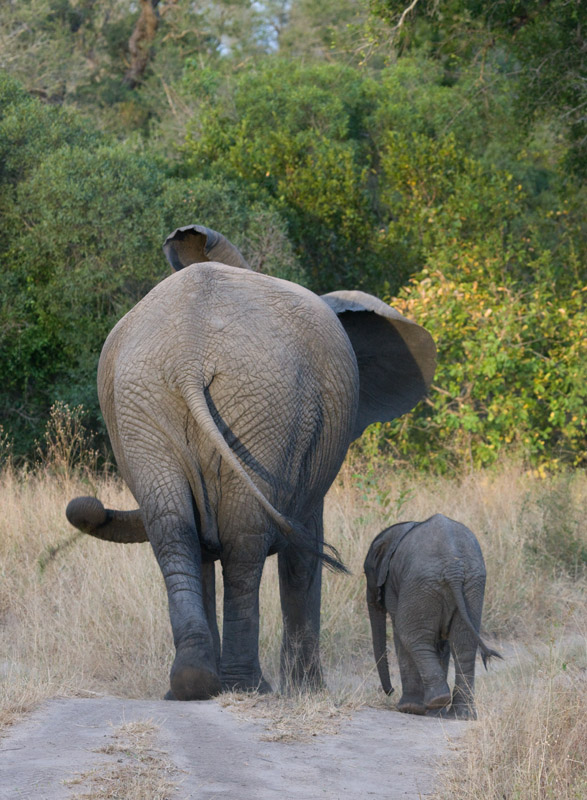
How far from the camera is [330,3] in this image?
2825cm

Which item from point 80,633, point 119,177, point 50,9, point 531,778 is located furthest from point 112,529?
point 50,9

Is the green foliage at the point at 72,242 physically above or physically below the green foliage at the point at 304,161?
below

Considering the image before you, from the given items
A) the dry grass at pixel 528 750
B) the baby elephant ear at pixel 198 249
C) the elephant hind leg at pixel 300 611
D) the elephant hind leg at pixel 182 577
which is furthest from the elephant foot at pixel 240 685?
the baby elephant ear at pixel 198 249

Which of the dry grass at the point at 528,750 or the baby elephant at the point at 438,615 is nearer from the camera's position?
the dry grass at the point at 528,750

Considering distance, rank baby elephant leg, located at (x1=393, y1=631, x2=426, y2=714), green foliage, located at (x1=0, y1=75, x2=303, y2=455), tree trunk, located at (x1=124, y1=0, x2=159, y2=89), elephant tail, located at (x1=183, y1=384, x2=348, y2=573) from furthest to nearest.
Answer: tree trunk, located at (x1=124, y1=0, x2=159, y2=89)
green foliage, located at (x1=0, y1=75, x2=303, y2=455)
baby elephant leg, located at (x1=393, y1=631, x2=426, y2=714)
elephant tail, located at (x1=183, y1=384, x2=348, y2=573)

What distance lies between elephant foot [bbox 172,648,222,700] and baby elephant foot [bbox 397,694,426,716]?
1104mm

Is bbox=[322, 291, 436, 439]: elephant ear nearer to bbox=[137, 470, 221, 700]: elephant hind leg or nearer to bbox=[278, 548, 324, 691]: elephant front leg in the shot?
bbox=[278, 548, 324, 691]: elephant front leg

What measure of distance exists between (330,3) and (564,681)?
25.8m

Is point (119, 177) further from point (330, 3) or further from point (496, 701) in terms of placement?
point (330, 3)

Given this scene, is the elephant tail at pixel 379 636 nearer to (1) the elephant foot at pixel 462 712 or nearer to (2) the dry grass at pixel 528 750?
(1) the elephant foot at pixel 462 712

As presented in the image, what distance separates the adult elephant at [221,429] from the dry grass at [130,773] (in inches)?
25.0

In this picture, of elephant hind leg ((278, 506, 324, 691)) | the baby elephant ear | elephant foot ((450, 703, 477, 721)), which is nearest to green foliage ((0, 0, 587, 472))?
the baby elephant ear

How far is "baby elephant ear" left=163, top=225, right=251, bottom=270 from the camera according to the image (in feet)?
18.1

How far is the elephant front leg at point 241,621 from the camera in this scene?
4.70 meters
